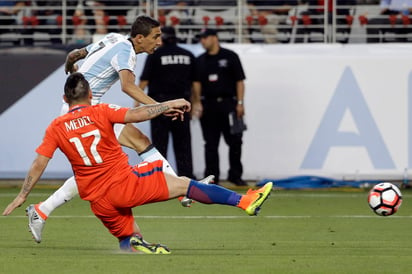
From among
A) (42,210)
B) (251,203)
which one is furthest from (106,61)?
(251,203)

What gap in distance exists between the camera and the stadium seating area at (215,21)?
1873cm

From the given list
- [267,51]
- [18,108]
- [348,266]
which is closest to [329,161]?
[267,51]

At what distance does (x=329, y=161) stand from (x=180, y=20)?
3.55 metres

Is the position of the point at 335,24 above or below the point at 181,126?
above

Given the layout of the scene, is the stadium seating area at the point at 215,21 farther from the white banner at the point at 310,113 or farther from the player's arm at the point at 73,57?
the player's arm at the point at 73,57

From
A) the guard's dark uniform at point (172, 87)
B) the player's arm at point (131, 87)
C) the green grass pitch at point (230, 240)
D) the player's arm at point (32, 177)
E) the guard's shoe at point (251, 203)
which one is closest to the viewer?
the green grass pitch at point (230, 240)

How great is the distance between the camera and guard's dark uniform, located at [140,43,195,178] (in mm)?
17109

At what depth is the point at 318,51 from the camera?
18.0 metres

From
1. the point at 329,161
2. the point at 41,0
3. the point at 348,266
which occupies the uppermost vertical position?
the point at 41,0

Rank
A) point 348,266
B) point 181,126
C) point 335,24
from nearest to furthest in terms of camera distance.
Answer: point 348,266, point 181,126, point 335,24

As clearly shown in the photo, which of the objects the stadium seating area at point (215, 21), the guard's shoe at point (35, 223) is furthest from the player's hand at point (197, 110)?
the guard's shoe at point (35, 223)

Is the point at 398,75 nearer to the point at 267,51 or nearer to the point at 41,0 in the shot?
the point at 267,51

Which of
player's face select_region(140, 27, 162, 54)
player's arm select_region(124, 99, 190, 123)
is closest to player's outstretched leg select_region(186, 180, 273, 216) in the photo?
player's arm select_region(124, 99, 190, 123)

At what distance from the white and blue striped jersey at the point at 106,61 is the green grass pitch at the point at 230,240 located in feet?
4.97
